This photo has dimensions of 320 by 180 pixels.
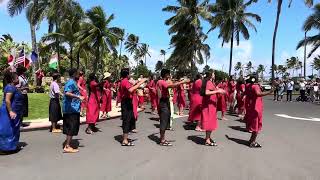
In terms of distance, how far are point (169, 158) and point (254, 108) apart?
2.62m

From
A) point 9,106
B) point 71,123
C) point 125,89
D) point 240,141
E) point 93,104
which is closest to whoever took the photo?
point 9,106

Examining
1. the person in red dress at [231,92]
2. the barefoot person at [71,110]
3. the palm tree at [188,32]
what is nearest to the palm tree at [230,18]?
the palm tree at [188,32]

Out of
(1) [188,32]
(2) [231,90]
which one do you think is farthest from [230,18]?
(2) [231,90]

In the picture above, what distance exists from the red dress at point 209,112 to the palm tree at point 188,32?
1445 inches

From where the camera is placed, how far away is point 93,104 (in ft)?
42.0

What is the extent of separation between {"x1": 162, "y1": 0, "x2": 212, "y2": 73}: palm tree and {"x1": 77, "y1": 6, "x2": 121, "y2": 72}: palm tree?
644 cm

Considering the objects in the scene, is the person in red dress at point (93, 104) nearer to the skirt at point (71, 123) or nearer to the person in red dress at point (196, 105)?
the person in red dress at point (196, 105)

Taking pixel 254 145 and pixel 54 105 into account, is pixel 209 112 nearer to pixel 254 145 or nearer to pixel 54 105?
pixel 254 145

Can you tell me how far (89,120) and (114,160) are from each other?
13.4 feet

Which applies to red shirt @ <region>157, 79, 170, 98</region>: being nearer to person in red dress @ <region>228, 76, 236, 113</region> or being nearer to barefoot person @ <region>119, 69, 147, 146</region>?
barefoot person @ <region>119, 69, 147, 146</region>

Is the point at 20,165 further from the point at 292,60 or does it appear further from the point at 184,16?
the point at 292,60

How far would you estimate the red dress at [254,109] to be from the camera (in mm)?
10242

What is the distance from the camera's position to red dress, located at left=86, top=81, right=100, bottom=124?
1258cm

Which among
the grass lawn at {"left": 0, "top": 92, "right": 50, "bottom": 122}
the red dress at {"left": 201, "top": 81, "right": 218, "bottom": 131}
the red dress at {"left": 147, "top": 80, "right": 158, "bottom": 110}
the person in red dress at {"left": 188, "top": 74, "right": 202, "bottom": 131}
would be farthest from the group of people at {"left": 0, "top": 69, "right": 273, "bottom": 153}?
the red dress at {"left": 147, "top": 80, "right": 158, "bottom": 110}
